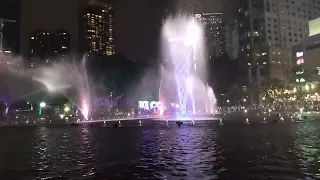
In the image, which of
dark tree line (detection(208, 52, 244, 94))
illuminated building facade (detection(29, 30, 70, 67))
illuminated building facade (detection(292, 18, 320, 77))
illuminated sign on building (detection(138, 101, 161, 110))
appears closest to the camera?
illuminated sign on building (detection(138, 101, 161, 110))

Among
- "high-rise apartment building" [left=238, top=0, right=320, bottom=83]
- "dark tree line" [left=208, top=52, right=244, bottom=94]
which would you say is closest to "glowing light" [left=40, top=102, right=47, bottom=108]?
"dark tree line" [left=208, top=52, right=244, bottom=94]

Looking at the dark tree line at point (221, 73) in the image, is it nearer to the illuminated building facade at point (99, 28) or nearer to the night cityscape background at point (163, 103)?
the night cityscape background at point (163, 103)

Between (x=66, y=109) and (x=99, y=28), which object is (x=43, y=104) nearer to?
(x=66, y=109)

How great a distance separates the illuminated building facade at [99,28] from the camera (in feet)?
504

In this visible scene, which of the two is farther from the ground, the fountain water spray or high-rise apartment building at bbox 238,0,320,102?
high-rise apartment building at bbox 238,0,320,102

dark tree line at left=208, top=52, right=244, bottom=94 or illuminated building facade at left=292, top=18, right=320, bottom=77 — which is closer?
illuminated building facade at left=292, top=18, right=320, bottom=77

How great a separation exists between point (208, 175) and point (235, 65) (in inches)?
5038

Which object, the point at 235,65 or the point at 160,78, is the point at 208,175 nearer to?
the point at 160,78

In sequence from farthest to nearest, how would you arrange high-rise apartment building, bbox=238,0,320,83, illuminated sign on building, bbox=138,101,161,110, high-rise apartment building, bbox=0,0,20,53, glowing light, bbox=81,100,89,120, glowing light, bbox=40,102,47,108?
high-rise apartment building, bbox=238,0,320,83 → illuminated sign on building, bbox=138,101,161,110 → high-rise apartment building, bbox=0,0,20,53 → glowing light, bbox=40,102,47,108 → glowing light, bbox=81,100,89,120

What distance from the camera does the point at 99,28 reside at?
16100cm

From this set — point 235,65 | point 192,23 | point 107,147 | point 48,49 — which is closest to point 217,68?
point 235,65

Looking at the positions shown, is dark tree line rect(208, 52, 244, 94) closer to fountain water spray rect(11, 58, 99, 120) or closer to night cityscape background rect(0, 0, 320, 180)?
night cityscape background rect(0, 0, 320, 180)

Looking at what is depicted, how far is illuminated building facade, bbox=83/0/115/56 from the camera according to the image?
6048 inches

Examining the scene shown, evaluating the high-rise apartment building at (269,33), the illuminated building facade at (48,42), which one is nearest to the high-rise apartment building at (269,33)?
the high-rise apartment building at (269,33)
